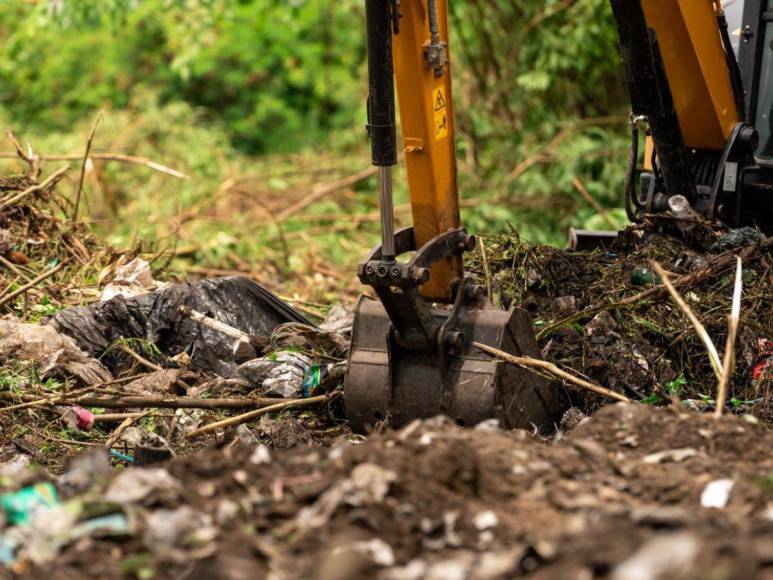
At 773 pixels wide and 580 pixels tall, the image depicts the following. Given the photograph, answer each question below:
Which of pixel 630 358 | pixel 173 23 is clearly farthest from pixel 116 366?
pixel 173 23

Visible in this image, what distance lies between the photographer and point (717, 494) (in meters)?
3.22

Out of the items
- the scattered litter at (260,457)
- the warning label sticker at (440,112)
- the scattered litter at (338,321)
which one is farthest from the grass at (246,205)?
the scattered litter at (260,457)

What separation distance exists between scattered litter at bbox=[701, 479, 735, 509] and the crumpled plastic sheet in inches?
119

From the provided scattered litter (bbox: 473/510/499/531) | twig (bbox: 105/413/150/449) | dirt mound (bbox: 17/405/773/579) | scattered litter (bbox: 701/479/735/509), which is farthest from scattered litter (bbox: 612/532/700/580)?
twig (bbox: 105/413/150/449)

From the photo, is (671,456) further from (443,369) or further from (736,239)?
(736,239)

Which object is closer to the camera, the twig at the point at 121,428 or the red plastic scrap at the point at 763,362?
the twig at the point at 121,428

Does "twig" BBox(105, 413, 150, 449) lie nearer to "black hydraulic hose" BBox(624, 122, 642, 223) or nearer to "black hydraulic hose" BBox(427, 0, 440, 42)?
"black hydraulic hose" BBox(427, 0, 440, 42)

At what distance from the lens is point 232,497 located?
3.13 m

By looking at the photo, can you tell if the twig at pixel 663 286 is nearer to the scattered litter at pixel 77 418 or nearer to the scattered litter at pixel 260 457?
the scattered litter at pixel 77 418

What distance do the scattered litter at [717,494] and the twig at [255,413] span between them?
2.31 m

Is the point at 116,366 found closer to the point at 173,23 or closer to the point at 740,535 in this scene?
the point at 740,535

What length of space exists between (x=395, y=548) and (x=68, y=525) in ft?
2.66

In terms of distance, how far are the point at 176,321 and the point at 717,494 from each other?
346 centimetres

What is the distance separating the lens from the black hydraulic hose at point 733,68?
6.24m
